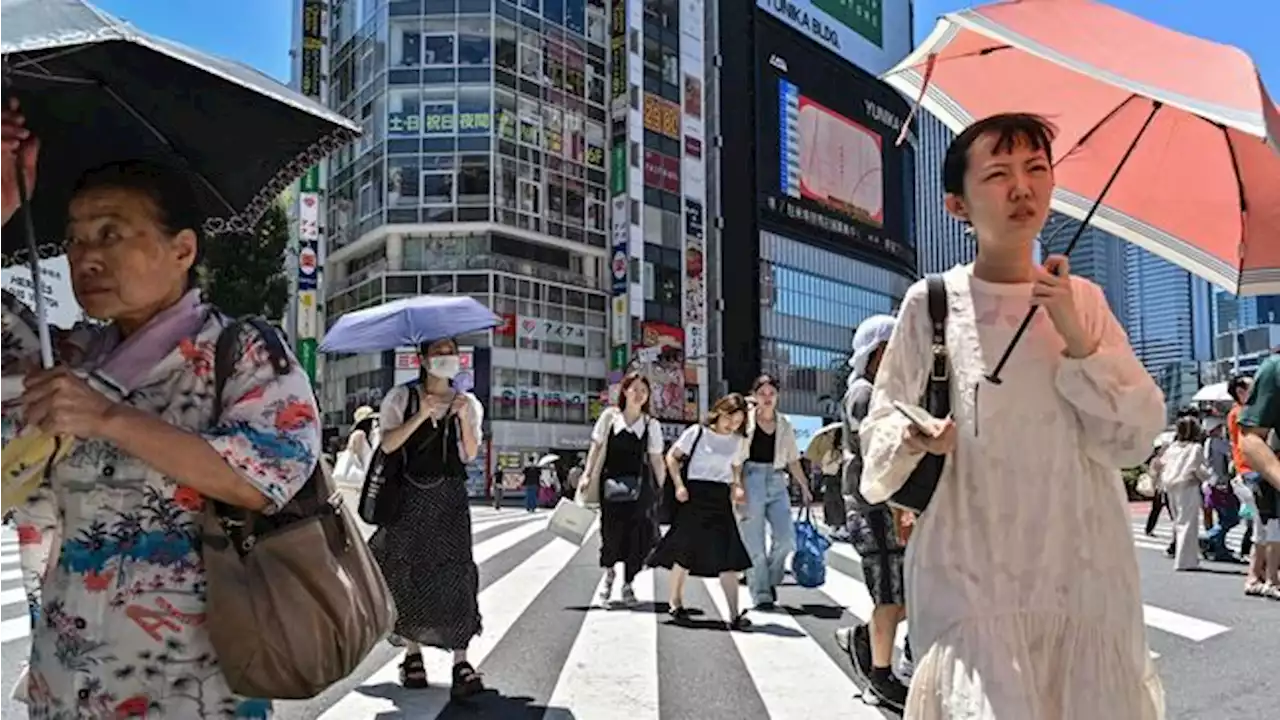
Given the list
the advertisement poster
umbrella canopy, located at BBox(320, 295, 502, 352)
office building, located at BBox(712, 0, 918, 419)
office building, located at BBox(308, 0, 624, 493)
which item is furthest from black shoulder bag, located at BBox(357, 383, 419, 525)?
office building, located at BBox(712, 0, 918, 419)

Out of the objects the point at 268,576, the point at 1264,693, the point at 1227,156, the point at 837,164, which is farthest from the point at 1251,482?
the point at 837,164

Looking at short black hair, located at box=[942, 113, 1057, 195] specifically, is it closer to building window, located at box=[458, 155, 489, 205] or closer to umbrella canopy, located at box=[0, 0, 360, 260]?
umbrella canopy, located at box=[0, 0, 360, 260]

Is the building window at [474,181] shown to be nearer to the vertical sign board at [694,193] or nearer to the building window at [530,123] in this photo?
the building window at [530,123]

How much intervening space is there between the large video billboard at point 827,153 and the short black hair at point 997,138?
63.2m

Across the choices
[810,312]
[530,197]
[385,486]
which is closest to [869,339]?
[385,486]

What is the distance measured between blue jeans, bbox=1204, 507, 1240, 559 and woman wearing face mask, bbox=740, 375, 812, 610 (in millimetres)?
6094

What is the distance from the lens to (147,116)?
7.09 ft

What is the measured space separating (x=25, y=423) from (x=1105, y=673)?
191 centimetres

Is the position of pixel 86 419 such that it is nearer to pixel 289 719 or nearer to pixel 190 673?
pixel 190 673

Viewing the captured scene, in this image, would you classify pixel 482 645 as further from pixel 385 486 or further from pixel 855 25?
pixel 855 25

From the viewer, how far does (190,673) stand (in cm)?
184

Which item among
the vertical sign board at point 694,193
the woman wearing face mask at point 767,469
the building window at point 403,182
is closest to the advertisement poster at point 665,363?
the vertical sign board at point 694,193

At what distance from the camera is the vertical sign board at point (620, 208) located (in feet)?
166

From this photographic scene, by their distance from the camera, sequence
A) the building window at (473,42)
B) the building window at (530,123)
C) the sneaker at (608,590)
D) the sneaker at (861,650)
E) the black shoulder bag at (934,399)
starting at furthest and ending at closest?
1. the building window at (530,123)
2. the building window at (473,42)
3. the sneaker at (608,590)
4. the sneaker at (861,650)
5. the black shoulder bag at (934,399)
